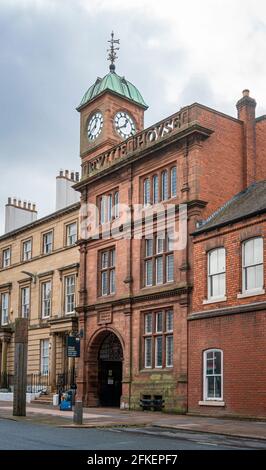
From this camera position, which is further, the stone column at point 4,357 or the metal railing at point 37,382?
the stone column at point 4,357

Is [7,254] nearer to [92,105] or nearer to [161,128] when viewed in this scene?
[92,105]

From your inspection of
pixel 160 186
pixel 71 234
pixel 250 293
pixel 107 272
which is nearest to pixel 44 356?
pixel 71 234

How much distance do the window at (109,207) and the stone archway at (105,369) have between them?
5432 millimetres

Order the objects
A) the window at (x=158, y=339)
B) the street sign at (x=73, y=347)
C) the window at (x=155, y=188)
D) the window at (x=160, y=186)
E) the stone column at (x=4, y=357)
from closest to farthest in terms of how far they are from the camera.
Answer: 1. the street sign at (x=73, y=347)
2. the window at (x=158, y=339)
3. the window at (x=160, y=186)
4. the window at (x=155, y=188)
5. the stone column at (x=4, y=357)

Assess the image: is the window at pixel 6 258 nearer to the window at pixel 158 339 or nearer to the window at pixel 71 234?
the window at pixel 71 234

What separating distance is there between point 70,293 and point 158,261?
1070 centimetres

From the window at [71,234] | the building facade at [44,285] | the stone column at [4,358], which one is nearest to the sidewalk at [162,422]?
the building facade at [44,285]

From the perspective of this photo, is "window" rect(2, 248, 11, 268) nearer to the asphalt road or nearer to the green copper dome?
the green copper dome

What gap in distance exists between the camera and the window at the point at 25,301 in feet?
142

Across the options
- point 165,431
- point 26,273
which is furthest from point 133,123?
point 165,431

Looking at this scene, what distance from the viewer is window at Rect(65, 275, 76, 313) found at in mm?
38250

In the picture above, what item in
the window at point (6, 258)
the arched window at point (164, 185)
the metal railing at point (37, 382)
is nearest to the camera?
the arched window at point (164, 185)

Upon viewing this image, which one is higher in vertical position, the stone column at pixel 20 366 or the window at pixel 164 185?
the window at pixel 164 185

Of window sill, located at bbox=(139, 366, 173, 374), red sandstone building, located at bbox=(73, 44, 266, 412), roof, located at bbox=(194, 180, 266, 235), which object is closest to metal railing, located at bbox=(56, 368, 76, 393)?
red sandstone building, located at bbox=(73, 44, 266, 412)
